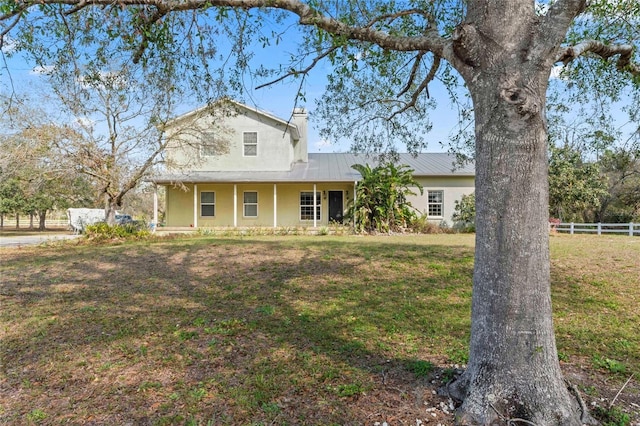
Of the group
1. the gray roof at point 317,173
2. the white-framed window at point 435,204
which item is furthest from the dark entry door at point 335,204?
the white-framed window at point 435,204

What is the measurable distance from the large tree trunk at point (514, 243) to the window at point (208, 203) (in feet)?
60.5

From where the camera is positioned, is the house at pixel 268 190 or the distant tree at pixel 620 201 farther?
the distant tree at pixel 620 201

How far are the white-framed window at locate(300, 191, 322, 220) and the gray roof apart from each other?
125cm

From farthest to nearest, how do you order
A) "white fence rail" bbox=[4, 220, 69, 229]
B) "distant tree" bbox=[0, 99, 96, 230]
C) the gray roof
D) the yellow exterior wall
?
"white fence rail" bbox=[4, 220, 69, 229], the yellow exterior wall, the gray roof, "distant tree" bbox=[0, 99, 96, 230]

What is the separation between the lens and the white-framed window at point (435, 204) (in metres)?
20.0

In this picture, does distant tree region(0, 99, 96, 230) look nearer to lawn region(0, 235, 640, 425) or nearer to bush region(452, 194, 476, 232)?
lawn region(0, 235, 640, 425)

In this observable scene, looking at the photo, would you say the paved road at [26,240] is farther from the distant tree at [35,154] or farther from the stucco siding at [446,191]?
the stucco siding at [446,191]

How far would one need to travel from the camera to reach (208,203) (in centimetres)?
1997

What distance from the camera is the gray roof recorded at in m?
18.2

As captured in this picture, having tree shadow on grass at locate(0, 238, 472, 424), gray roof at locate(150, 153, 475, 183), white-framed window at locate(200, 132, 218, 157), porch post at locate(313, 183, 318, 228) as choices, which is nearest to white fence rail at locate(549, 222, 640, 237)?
gray roof at locate(150, 153, 475, 183)

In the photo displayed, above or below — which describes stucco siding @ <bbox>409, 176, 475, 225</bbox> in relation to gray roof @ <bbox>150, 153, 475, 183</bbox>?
below

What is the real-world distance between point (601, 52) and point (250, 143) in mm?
17589

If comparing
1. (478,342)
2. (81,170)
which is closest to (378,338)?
(478,342)

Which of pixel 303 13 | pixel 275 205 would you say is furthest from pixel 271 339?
pixel 275 205
